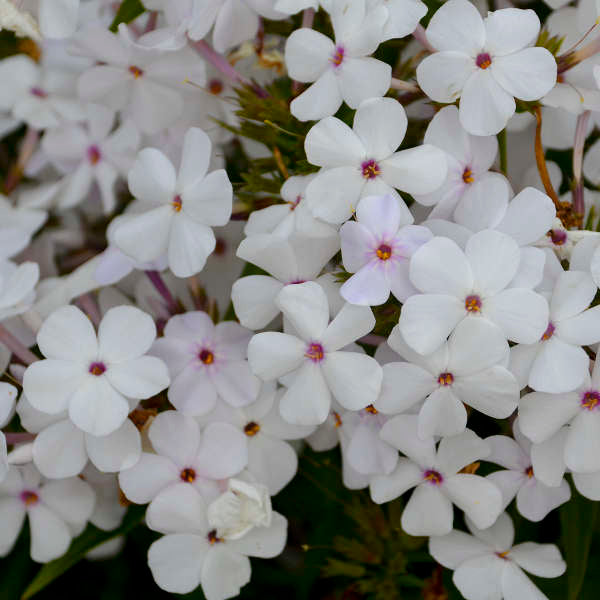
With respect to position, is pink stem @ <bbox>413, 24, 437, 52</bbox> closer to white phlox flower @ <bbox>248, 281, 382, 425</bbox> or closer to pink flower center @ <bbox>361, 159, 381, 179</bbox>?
pink flower center @ <bbox>361, 159, 381, 179</bbox>

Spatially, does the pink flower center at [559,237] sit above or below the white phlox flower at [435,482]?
above

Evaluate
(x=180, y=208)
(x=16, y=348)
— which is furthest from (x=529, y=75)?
(x=16, y=348)

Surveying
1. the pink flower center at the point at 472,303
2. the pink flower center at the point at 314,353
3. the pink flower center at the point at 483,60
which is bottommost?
the pink flower center at the point at 314,353

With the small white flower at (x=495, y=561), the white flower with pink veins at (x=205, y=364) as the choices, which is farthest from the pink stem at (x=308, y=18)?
the small white flower at (x=495, y=561)

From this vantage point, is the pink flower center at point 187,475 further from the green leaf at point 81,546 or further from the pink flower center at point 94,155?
the pink flower center at point 94,155

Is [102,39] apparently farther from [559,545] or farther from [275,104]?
[559,545]

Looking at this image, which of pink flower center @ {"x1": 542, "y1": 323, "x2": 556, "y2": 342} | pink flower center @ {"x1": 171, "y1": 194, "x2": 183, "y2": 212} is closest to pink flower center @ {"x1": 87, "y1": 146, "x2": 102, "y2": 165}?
pink flower center @ {"x1": 171, "y1": 194, "x2": 183, "y2": 212}
